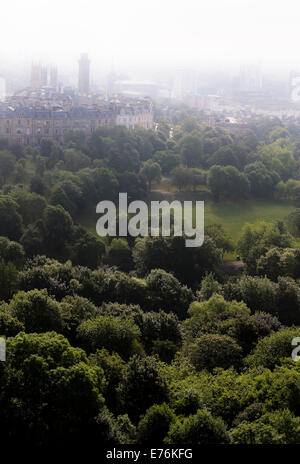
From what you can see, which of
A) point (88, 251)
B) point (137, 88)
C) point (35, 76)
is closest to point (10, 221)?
point (88, 251)

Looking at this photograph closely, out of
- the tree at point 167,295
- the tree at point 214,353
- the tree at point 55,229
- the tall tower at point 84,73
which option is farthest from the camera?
the tall tower at point 84,73

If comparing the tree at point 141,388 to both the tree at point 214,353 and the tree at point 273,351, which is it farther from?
the tree at point 273,351

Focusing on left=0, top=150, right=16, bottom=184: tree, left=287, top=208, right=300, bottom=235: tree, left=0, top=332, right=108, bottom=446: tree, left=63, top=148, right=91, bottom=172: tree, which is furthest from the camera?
left=63, top=148, right=91, bottom=172: tree

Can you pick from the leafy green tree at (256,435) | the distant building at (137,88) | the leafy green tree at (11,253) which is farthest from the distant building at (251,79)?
the leafy green tree at (256,435)

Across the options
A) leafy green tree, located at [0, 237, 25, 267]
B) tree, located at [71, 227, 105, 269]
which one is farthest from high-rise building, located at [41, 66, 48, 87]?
leafy green tree, located at [0, 237, 25, 267]

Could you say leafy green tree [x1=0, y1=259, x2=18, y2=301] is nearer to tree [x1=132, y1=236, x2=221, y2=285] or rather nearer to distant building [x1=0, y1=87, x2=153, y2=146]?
tree [x1=132, y1=236, x2=221, y2=285]

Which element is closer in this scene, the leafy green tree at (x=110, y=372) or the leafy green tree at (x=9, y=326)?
the leafy green tree at (x=110, y=372)

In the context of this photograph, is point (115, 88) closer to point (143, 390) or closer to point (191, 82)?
point (191, 82)
